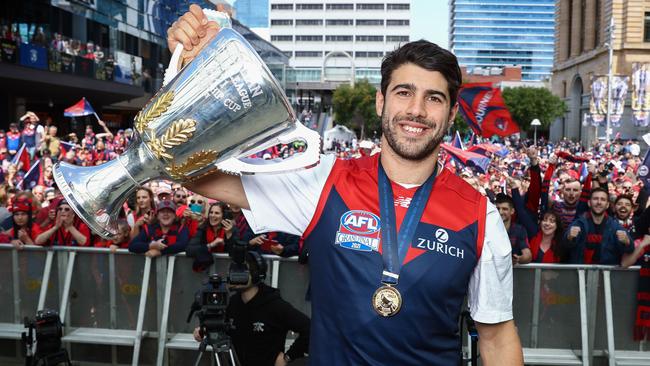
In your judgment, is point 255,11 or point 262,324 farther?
point 255,11

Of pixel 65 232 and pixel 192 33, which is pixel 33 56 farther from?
pixel 192 33

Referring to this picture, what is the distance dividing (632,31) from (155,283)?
61.7m

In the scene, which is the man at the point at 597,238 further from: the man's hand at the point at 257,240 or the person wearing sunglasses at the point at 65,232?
the person wearing sunglasses at the point at 65,232

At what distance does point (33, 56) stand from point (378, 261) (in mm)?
23025

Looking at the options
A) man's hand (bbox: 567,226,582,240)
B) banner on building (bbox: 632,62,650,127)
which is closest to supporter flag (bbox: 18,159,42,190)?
man's hand (bbox: 567,226,582,240)

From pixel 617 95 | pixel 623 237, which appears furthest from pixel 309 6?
pixel 623 237

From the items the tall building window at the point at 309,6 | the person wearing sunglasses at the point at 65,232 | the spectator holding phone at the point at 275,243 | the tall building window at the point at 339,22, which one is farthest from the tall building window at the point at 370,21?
the spectator holding phone at the point at 275,243

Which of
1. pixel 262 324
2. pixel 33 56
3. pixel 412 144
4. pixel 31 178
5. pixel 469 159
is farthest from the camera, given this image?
pixel 33 56

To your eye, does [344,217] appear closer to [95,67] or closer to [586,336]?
[586,336]

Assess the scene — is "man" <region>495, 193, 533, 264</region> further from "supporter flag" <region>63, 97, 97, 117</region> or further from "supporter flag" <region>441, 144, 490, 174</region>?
"supporter flag" <region>63, 97, 97, 117</region>

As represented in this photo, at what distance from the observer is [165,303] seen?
6.13 metres

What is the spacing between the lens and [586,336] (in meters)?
5.85

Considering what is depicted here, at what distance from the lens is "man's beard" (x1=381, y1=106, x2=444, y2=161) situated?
7.13 feet

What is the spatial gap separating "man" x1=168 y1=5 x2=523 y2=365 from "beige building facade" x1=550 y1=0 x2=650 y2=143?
179ft
